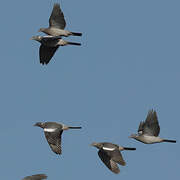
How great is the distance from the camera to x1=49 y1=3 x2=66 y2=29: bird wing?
54.7 meters

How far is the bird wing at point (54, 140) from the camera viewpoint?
5200 centimetres

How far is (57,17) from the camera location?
5484 centimetres


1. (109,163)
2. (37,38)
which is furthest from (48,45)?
(109,163)

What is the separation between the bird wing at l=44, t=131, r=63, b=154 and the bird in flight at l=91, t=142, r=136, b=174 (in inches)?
100

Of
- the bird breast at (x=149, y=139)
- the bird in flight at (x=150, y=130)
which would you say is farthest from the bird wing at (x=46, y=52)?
the bird breast at (x=149, y=139)

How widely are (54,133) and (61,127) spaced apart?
72 centimetres

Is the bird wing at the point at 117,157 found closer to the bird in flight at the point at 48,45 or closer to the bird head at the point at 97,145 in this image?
the bird head at the point at 97,145

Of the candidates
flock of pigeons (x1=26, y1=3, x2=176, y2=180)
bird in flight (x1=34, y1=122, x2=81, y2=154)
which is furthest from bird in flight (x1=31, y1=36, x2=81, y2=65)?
bird in flight (x1=34, y1=122, x2=81, y2=154)

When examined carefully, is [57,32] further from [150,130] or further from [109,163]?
[109,163]

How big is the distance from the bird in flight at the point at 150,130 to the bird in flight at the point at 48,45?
245 inches

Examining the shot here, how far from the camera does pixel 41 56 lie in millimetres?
58219

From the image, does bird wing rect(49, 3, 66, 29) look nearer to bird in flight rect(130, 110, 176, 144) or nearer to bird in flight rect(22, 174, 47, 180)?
bird in flight rect(130, 110, 176, 144)

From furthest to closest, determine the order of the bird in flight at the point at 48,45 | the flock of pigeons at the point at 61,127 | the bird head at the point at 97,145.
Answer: the bird in flight at the point at 48,45 < the bird head at the point at 97,145 < the flock of pigeons at the point at 61,127

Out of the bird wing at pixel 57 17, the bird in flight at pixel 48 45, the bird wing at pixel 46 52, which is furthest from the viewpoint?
the bird wing at pixel 46 52
